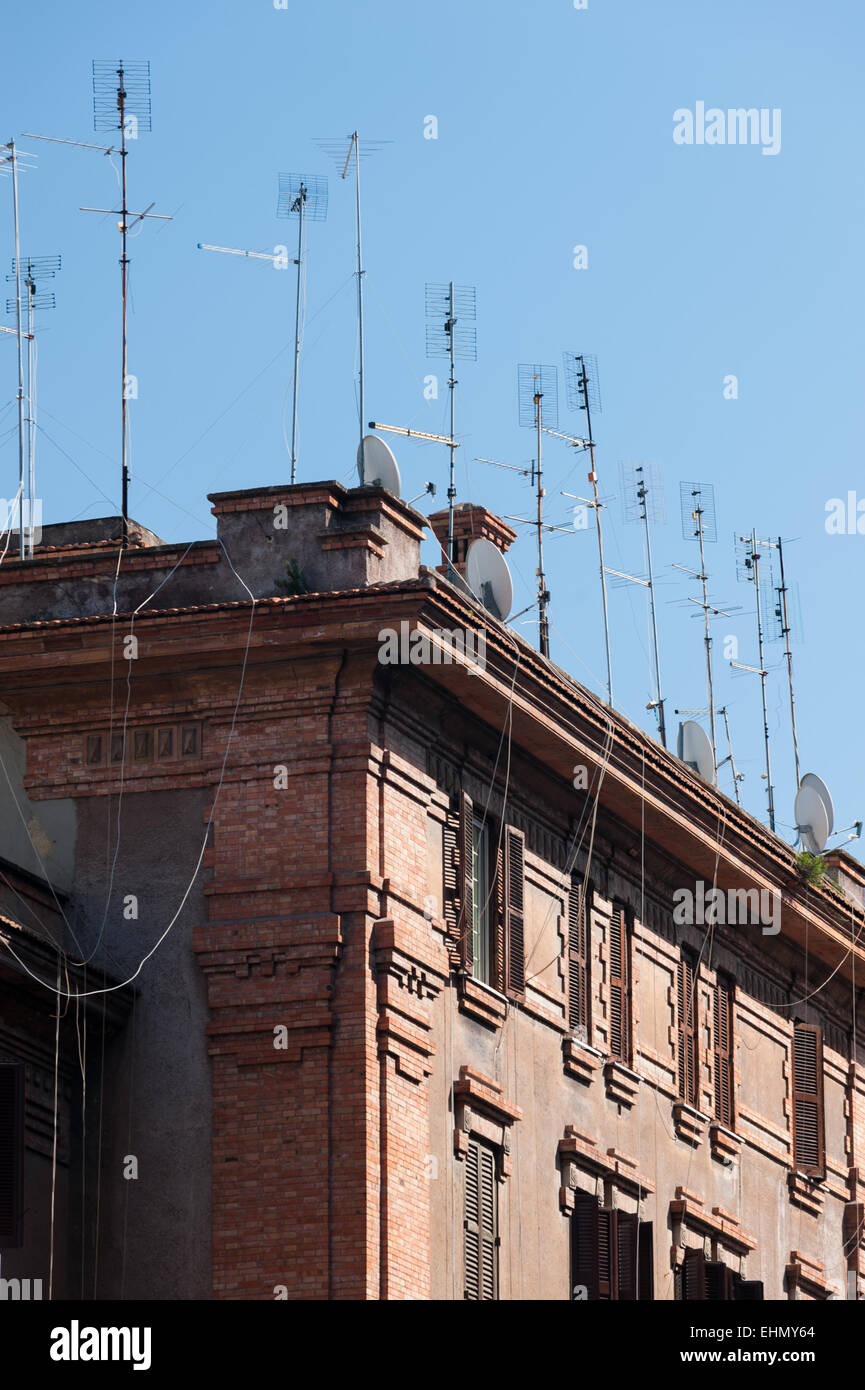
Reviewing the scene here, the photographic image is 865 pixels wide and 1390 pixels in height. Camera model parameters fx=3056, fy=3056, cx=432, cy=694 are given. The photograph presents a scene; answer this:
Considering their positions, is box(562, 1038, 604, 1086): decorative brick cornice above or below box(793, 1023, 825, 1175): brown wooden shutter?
below

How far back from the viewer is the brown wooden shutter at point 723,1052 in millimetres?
36031

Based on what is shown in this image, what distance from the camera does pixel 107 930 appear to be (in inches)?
1126

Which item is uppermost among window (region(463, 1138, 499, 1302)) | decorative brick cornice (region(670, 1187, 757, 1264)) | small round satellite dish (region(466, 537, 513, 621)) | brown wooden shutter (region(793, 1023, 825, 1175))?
small round satellite dish (region(466, 537, 513, 621))

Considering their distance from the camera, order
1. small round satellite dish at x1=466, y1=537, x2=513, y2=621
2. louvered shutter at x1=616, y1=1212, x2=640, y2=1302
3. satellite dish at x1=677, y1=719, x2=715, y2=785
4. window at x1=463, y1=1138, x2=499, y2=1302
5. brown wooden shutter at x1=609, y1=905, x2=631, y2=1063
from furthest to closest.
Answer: satellite dish at x1=677, y1=719, x2=715, y2=785 → brown wooden shutter at x1=609, y1=905, x2=631, y2=1063 → small round satellite dish at x1=466, y1=537, x2=513, y2=621 → louvered shutter at x1=616, y1=1212, x2=640, y2=1302 → window at x1=463, y1=1138, x2=499, y2=1302

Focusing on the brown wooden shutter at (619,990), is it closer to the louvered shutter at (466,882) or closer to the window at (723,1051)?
the window at (723,1051)

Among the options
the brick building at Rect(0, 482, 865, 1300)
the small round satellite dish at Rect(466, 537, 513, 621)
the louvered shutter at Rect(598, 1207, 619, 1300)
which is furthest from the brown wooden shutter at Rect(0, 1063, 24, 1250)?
the small round satellite dish at Rect(466, 537, 513, 621)

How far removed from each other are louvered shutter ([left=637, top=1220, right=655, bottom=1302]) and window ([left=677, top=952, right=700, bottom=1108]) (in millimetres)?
2258

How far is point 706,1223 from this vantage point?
34.5 metres

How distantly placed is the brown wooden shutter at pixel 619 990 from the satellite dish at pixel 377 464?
5.69m

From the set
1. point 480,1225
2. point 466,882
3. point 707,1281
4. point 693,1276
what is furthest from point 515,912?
point 707,1281

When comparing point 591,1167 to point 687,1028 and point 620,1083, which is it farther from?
point 687,1028

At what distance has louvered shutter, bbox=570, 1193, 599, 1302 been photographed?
30969mm

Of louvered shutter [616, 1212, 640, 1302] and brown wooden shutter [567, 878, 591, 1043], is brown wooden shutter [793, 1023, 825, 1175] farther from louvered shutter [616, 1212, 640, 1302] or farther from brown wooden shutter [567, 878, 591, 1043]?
brown wooden shutter [567, 878, 591, 1043]
